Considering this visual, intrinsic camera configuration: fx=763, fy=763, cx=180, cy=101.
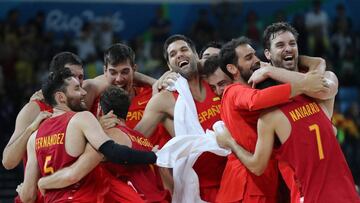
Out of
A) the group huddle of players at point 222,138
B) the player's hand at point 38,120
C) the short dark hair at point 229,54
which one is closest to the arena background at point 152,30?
the group huddle of players at point 222,138

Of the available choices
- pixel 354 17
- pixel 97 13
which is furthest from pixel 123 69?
pixel 354 17

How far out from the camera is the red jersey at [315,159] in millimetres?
5266

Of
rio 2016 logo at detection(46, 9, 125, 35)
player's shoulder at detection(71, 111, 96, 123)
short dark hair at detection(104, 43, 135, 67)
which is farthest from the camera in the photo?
rio 2016 logo at detection(46, 9, 125, 35)

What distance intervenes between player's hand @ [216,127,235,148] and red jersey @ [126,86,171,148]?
97 centimetres

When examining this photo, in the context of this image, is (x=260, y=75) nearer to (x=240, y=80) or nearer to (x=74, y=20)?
(x=240, y=80)

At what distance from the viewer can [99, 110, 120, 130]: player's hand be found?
5.72 meters

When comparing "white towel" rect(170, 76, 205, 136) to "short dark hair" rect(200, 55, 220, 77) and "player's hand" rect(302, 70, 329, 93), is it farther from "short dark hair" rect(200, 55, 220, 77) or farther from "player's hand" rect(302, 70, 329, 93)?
"player's hand" rect(302, 70, 329, 93)

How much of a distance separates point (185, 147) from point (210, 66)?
88 cm

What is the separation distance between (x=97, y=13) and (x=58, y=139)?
1022 centimetres

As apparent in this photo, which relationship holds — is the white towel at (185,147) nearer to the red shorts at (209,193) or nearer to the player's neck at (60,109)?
the red shorts at (209,193)

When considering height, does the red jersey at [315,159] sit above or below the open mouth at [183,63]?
below

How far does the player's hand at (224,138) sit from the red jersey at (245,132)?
4 cm

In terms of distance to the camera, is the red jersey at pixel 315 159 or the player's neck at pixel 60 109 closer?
the red jersey at pixel 315 159

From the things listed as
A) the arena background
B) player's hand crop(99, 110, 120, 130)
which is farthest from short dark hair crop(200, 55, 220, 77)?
the arena background
